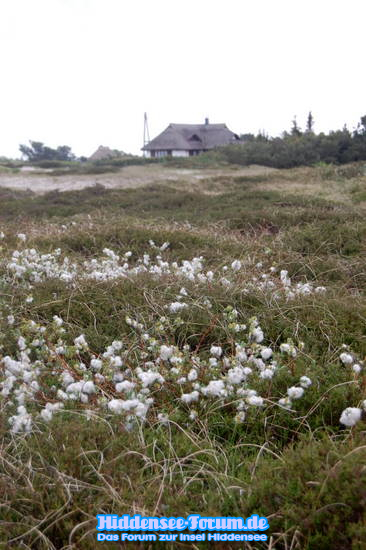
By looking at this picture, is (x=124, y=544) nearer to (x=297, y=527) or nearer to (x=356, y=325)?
(x=297, y=527)

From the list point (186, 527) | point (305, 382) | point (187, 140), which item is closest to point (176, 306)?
point (305, 382)

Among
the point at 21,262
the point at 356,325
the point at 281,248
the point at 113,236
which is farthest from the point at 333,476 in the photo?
the point at 113,236

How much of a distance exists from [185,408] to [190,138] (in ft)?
186

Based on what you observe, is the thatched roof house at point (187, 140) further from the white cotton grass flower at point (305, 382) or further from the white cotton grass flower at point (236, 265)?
the white cotton grass flower at point (305, 382)

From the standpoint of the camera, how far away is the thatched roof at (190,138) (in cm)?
5688

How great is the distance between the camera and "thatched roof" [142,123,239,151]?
5688 centimetres

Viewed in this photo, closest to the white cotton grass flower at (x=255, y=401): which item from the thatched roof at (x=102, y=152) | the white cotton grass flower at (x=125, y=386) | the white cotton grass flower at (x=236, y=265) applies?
the white cotton grass flower at (x=125, y=386)

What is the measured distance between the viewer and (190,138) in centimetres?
5844

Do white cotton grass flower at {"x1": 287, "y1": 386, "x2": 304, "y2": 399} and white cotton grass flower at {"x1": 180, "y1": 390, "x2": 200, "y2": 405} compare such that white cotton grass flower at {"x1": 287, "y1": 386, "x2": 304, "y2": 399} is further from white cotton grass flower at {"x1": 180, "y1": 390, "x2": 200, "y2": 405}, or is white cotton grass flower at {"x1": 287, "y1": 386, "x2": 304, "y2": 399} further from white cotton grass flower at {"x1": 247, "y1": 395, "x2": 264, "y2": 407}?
white cotton grass flower at {"x1": 180, "y1": 390, "x2": 200, "y2": 405}

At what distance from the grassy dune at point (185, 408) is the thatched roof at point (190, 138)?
51.0 meters

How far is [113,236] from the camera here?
377 inches

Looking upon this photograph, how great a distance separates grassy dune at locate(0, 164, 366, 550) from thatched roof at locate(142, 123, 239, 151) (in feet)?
167

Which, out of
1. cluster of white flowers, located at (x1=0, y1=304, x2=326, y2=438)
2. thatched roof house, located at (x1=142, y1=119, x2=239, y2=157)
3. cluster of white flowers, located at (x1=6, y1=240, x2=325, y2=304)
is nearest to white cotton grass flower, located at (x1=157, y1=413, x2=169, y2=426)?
cluster of white flowers, located at (x1=0, y1=304, x2=326, y2=438)

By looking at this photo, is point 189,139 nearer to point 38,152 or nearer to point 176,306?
point 38,152
